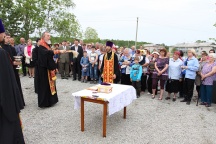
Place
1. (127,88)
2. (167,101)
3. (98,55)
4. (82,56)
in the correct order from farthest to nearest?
(82,56) → (98,55) → (167,101) → (127,88)

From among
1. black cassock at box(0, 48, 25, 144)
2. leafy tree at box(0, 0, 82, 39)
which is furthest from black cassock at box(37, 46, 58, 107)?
leafy tree at box(0, 0, 82, 39)

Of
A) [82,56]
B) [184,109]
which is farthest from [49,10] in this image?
[184,109]

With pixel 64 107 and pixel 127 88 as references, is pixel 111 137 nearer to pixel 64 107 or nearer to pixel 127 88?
pixel 127 88

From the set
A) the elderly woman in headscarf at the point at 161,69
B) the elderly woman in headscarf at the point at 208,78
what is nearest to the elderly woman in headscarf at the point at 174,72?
the elderly woman in headscarf at the point at 161,69

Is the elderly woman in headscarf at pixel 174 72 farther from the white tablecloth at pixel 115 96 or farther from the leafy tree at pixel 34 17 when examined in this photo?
the leafy tree at pixel 34 17

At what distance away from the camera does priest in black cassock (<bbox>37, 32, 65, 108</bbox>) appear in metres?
5.91

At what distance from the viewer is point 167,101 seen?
729 centimetres

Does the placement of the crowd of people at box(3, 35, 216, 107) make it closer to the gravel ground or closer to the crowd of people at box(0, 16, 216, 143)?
the crowd of people at box(0, 16, 216, 143)

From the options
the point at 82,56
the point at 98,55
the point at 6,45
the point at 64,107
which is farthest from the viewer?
the point at 82,56

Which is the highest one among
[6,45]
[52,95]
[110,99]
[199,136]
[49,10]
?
[49,10]

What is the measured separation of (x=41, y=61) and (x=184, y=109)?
4.68 metres

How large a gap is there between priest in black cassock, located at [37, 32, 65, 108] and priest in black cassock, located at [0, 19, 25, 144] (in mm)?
2900

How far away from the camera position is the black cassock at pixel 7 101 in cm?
276

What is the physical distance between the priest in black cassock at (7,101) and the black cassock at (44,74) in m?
2.89
